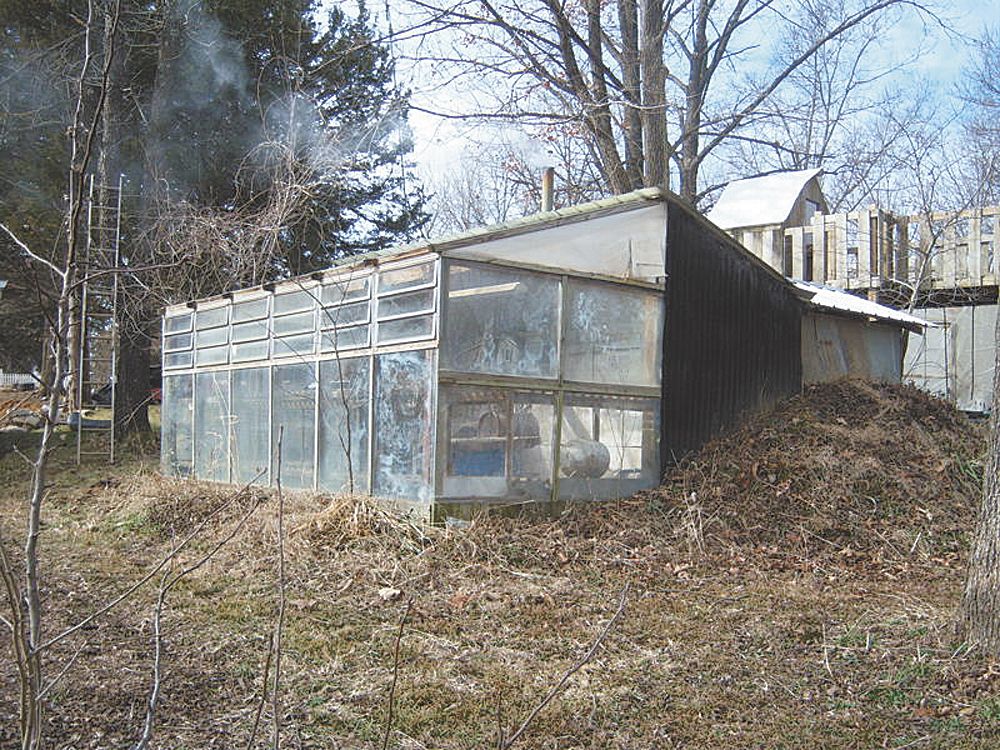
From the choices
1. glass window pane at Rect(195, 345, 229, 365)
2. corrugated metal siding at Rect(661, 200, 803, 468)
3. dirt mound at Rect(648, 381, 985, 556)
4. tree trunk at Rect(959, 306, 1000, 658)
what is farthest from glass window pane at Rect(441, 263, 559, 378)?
glass window pane at Rect(195, 345, 229, 365)

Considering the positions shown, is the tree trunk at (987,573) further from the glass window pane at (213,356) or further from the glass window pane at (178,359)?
the glass window pane at (178,359)

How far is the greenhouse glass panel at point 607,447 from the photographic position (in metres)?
8.30

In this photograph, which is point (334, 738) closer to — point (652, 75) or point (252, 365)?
→ point (252, 365)

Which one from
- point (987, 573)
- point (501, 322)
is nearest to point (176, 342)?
point (501, 322)

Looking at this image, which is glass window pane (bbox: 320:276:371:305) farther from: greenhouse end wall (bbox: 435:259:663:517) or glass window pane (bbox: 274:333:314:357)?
greenhouse end wall (bbox: 435:259:663:517)

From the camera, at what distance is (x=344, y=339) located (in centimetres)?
867

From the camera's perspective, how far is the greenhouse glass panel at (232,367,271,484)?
10.0 metres

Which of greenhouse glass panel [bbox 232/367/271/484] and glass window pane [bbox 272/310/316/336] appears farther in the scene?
greenhouse glass panel [bbox 232/367/271/484]

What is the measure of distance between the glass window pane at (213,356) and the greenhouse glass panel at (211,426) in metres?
0.15

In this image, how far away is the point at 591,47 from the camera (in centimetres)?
1440

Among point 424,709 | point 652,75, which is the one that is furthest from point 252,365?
point 652,75

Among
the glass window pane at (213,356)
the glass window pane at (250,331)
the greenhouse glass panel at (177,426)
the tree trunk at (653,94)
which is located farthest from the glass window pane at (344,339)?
the tree trunk at (653,94)

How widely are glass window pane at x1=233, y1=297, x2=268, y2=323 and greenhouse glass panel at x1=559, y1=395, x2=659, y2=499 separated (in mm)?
4027

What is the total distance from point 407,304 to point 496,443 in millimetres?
1467
